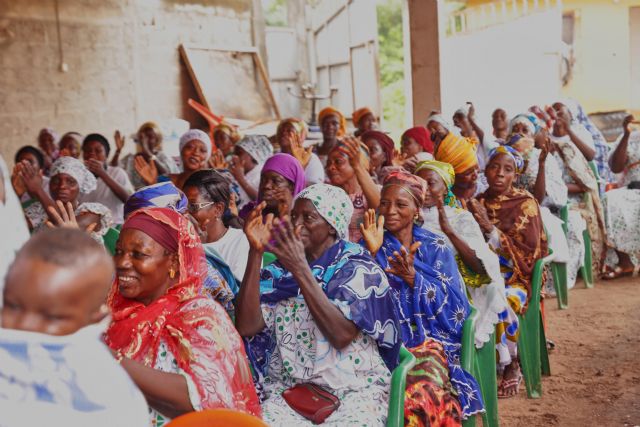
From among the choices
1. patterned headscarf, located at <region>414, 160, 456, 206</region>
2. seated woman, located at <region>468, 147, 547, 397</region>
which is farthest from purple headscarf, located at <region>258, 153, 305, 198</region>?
seated woman, located at <region>468, 147, 547, 397</region>

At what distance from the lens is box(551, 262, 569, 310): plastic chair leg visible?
6.37m

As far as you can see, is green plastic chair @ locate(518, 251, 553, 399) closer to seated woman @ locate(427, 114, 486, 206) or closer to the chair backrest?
seated woman @ locate(427, 114, 486, 206)

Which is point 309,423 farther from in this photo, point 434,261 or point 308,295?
point 434,261

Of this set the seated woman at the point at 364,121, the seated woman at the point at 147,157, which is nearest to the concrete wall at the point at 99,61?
the seated woman at the point at 147,157

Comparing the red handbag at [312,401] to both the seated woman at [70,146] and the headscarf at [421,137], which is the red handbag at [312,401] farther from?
the seated woman at [70,146]

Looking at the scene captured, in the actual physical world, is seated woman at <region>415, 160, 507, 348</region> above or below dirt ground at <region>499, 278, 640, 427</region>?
above

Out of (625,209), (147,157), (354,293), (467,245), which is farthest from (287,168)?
(625,209)

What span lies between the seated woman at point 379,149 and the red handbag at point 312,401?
137 inches

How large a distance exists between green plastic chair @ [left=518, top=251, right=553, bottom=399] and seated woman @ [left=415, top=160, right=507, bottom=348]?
0.55 meters

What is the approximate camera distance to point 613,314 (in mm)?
6473

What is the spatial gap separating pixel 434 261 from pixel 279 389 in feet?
3.36

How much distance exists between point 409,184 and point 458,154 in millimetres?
1445

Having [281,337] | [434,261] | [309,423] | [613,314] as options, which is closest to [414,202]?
[434,261]

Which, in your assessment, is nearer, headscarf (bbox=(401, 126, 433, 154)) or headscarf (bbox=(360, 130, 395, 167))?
headscarf (bbox=(360, 130, 395, 167))
